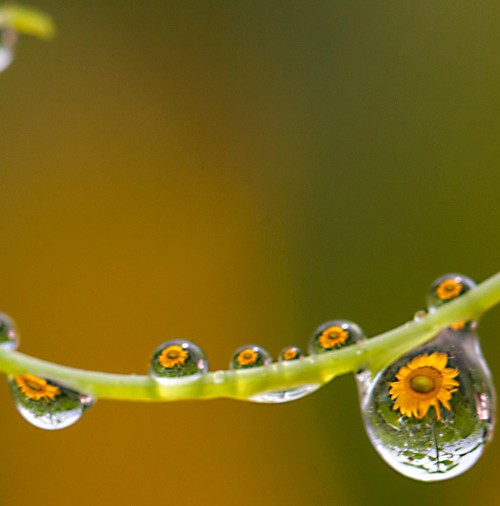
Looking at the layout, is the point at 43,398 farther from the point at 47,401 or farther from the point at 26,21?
the point at 26,21

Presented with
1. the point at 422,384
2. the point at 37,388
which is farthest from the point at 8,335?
the point at 422,384

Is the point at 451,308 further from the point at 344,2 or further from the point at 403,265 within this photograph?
the point at 344,2

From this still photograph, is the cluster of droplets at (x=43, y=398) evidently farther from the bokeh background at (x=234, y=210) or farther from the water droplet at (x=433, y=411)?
the bokeh background at (x=234, y=210)

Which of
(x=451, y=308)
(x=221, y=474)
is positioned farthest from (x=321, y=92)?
(x=451, y=308)

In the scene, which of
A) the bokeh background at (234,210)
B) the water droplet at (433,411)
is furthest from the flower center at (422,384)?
the bokeh background at (234,210)

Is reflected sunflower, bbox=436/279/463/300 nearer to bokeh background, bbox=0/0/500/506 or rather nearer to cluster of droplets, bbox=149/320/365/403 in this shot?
cluster of droplets, bbox=149/320/365/403

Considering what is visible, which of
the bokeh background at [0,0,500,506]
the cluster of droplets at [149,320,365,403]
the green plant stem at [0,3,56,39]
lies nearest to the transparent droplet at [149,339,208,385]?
the cluster of droplets at [149,320,365,403]
